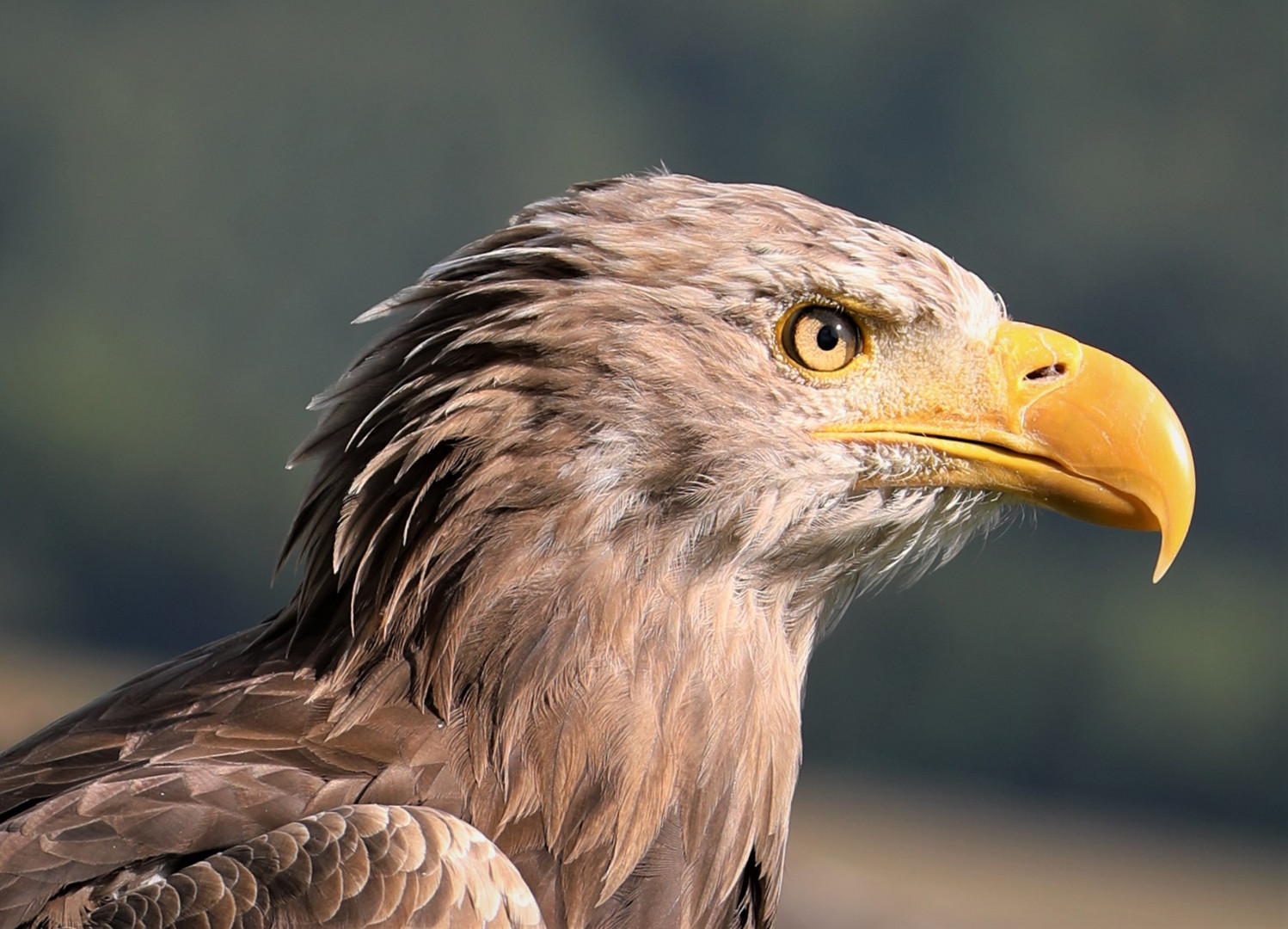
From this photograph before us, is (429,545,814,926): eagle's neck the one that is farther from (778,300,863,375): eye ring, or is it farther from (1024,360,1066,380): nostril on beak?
(1024,360,1066,380): nostril on beak

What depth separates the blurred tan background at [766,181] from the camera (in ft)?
24.3

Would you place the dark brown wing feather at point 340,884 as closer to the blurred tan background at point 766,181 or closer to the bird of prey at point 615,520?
the bird of prey at point 615,520

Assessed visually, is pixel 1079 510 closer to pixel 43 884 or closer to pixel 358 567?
pixel 358 567

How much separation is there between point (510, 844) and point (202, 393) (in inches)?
262

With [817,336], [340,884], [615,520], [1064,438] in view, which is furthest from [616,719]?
[1064,438]

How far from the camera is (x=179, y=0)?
8.16m

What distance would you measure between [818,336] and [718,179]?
19.1 ft

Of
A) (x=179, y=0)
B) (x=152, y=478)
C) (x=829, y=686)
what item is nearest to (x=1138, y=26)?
(x=829, y=686)

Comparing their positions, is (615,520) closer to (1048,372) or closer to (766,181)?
(1048,372)

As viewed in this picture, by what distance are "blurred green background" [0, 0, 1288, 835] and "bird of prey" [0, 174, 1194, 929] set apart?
18.4 feet

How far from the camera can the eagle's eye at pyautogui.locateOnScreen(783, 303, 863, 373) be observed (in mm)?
1756

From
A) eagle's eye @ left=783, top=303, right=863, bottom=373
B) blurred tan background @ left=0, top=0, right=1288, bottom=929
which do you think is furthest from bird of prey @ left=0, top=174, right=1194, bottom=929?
blurred tan background @ left=0, top=0, right=1288, bottom=929

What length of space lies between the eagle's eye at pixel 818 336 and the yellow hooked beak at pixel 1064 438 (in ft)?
0.29

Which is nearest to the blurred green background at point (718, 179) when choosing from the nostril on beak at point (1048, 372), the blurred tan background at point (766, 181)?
the blurred tan background at point (766, 181)
